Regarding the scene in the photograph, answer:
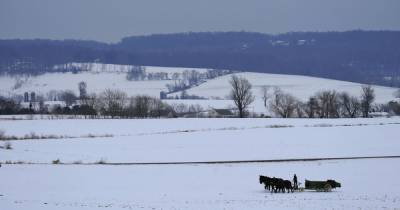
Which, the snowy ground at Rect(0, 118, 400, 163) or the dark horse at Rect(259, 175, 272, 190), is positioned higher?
the snowy ground at Rect(0, 118, 400, 163)

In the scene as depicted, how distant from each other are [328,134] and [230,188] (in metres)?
37.6

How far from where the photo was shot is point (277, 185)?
3353 cm

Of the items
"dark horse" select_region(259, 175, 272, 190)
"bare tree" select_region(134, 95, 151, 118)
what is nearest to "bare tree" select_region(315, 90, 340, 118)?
"bare tree" select_region(134, 95, 151, 118)

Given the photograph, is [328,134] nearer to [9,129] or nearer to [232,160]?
[232,160]

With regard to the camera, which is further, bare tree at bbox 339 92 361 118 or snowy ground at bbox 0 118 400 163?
bare tree at bbox 339 92 361 118

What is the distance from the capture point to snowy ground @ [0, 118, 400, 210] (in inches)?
1173

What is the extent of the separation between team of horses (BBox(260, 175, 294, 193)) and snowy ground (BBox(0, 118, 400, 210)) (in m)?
0.62

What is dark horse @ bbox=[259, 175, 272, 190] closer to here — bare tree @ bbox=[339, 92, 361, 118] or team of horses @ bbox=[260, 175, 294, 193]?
team of horses @ bbox=[260, 175, 294, 193]

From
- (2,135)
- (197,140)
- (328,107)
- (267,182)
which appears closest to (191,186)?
(267,182)

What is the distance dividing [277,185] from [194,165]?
586 inches

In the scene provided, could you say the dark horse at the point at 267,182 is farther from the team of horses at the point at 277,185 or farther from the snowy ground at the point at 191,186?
the snowy ground at the point at 191,186

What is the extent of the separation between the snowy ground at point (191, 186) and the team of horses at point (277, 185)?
0.57m

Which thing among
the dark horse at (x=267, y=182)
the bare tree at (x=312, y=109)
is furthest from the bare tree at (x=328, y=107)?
the dark horse at (x=267, y=182)

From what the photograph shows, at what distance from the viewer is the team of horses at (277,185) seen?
33.3 meters
